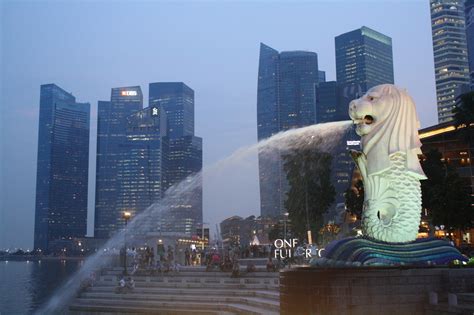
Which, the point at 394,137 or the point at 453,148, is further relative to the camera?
the point at 453,148

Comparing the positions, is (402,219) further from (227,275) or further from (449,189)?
(449,189)

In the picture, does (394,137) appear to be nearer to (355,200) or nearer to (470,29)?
(355,200)

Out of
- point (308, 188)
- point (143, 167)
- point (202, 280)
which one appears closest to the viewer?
point (202, 280)

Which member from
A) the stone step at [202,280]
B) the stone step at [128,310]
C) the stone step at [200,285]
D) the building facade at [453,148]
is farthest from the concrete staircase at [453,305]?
the building facade at [453,148]

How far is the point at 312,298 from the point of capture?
1388 centimetres

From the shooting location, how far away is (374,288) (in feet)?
44.0

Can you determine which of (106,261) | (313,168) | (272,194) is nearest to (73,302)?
(106,261)

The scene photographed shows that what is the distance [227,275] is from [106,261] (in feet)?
37.6

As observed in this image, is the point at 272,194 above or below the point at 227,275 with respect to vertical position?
above

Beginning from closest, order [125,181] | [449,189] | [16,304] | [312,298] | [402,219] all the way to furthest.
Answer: [312,298] < [402,219] < [449,189] < [16,304] < [125,181]

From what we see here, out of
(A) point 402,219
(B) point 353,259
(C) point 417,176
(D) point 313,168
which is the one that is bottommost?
(B) point 353,259

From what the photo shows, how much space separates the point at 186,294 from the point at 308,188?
77.6 ft

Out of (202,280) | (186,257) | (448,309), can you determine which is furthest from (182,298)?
(448,309)

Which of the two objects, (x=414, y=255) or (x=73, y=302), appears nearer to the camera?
(x=414, y=255)
